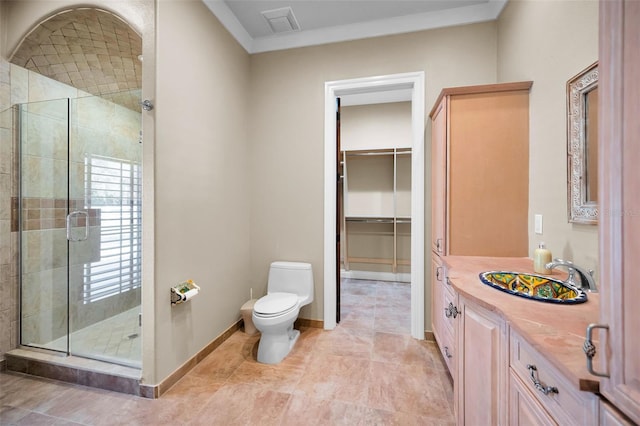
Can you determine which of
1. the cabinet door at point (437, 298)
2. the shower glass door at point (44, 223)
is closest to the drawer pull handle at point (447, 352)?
the cabinet door at point (437, 298)

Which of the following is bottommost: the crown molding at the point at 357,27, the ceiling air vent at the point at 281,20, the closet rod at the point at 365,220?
the closet rod at the point at 365,220

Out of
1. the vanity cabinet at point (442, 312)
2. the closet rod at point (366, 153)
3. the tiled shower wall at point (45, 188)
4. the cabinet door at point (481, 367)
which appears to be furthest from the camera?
the closet rod at point (366, 153)

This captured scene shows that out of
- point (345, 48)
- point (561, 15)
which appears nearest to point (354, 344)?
point (561, 15)

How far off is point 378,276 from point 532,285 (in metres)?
3.17

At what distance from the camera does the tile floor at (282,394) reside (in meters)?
1.50

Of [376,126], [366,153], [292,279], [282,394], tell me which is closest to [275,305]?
[292,279]

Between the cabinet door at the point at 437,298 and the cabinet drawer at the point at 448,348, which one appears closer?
the cabinet drawer at the point at 448,348

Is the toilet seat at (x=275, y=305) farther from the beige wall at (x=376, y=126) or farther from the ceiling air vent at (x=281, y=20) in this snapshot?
the beige wall at (x=376, y=126)

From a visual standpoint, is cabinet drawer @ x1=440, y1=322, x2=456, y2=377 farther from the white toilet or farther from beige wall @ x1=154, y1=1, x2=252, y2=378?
beige wall @ x1=154, y1=1, x2=252, y2=378

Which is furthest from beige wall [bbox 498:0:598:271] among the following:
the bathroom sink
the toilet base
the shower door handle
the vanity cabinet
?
the shower door handle

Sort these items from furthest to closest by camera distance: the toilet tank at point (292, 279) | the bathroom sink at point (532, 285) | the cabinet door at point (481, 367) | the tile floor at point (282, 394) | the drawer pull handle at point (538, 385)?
the toilet tank at point (292, 279) → the tile floor at point (282, 394) → the bathroom sink at point (532, 285) → the cabinet door at point (481, 367) → the drawer pull handle at point (538, 385)

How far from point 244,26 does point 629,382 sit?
321cm

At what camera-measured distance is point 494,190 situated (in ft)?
5.74

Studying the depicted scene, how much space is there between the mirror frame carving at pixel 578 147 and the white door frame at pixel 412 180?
109cm
